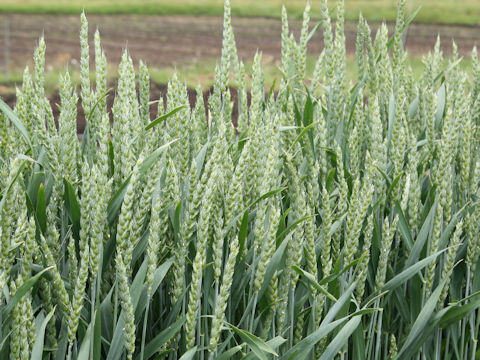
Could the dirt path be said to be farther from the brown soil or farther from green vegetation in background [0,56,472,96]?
green vegetation in background [0,56,472,96]

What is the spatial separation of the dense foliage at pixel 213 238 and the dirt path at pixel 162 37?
7.29 metres

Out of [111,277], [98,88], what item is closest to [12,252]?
[111,277]

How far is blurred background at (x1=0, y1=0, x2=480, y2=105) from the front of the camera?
8953mm

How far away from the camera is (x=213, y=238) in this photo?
1.35 m

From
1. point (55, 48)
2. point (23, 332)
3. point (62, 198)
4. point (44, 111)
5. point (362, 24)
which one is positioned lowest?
point (55, 48)

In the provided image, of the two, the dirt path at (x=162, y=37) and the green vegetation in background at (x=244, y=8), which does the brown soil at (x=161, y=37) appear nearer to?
the dirt path at (x=162, y=37)

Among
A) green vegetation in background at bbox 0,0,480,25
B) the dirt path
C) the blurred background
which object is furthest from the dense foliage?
green vegetation in background at bbox 0,0,480,25

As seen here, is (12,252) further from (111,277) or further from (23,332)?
(111,277)

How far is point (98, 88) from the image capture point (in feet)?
4.92

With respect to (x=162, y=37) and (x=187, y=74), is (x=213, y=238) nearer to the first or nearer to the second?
(x=187, y=74)

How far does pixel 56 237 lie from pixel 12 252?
0.31 ft

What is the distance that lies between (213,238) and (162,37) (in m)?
9.58

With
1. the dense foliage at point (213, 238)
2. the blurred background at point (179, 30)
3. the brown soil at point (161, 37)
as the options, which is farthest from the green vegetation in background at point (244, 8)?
the dense foliage at point (213, 238)

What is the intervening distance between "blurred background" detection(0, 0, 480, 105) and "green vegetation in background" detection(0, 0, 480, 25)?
2cm
